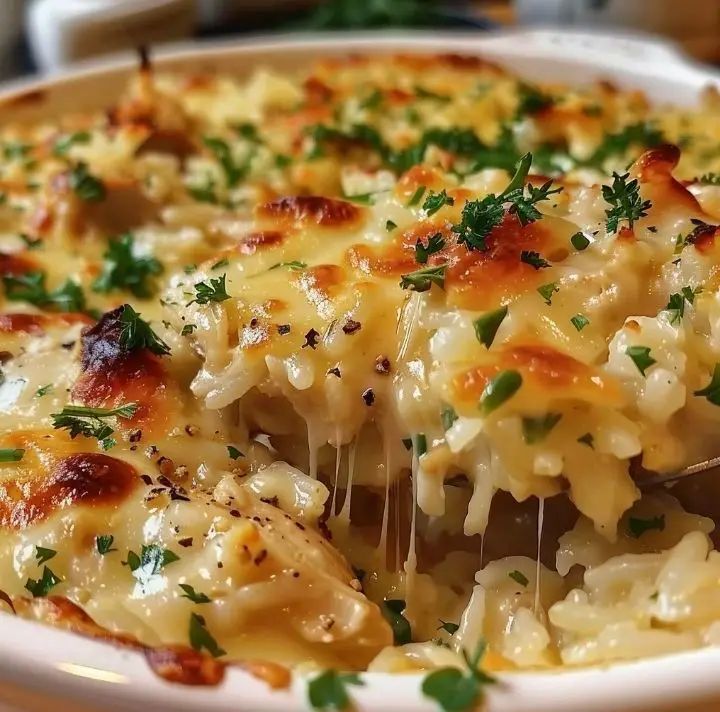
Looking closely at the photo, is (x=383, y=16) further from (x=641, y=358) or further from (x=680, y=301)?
(x=641, y=358)

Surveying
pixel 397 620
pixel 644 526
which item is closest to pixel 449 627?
pixel 397 620

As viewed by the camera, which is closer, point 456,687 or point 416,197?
point 456,687

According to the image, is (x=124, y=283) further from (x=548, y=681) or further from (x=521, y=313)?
(x=548, y=681)

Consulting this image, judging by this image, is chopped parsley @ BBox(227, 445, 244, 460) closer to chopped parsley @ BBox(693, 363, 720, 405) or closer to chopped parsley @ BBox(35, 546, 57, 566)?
chopped parsley @ BBox(35, 546, 57, 566)

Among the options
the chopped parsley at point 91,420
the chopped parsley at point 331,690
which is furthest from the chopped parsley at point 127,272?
the chopped parsley at point 331,690

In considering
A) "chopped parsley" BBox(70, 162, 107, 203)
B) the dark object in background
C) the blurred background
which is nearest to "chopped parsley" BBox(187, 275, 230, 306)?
"chopped parsley" BBox(70, 162, 107, 203)

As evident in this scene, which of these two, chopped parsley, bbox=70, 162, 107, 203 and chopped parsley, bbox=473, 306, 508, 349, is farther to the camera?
chopped parsley, bbox=70, 162, 107, 203

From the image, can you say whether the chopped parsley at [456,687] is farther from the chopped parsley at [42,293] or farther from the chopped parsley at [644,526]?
the chopped parsley at [42,293]

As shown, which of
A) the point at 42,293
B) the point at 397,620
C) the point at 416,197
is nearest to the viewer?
the point at 397,620
